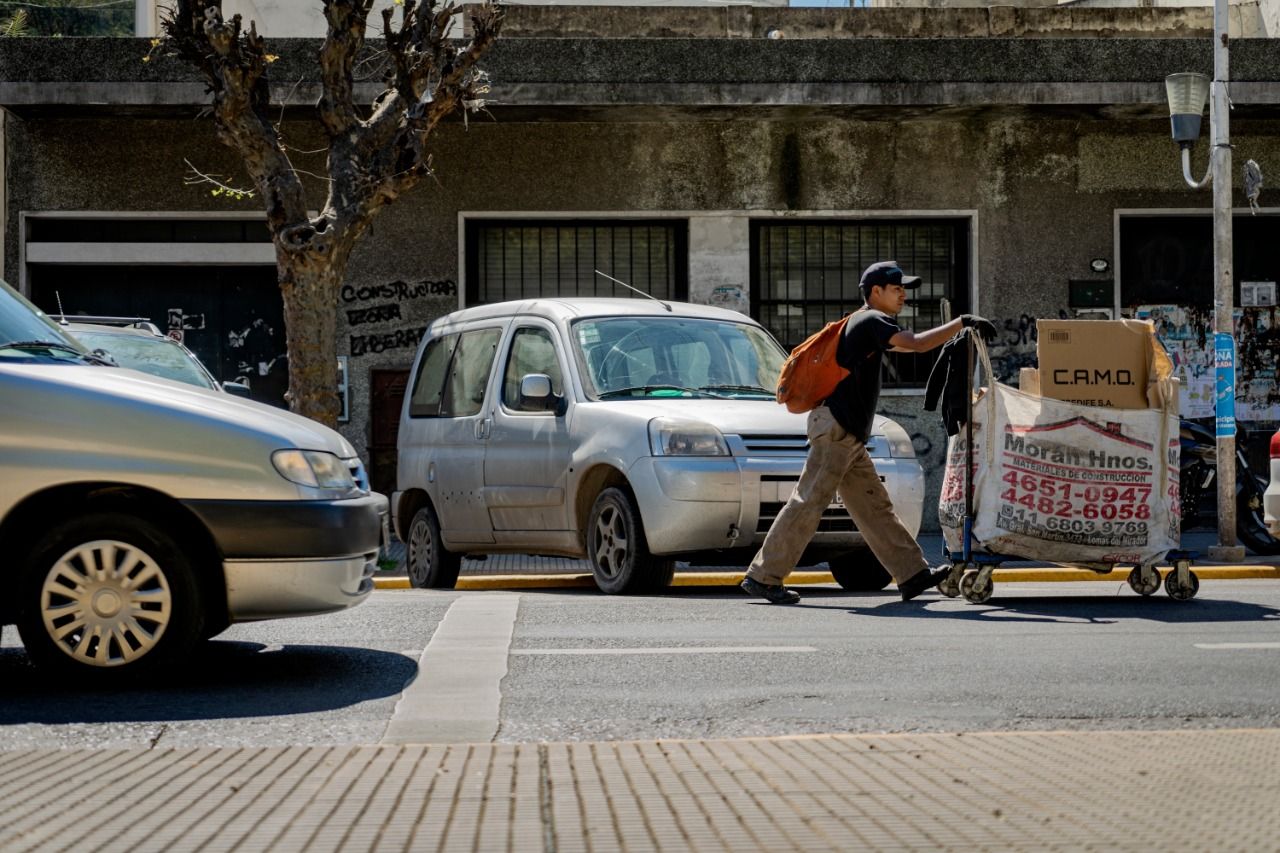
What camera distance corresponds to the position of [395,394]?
725 inches

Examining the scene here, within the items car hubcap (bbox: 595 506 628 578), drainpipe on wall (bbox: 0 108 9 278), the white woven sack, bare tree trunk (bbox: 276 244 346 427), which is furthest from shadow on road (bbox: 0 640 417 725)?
drainpipe on wall (bbox: 0 108 9 278)

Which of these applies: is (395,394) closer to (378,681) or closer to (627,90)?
(627,90)

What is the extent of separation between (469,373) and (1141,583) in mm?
4576

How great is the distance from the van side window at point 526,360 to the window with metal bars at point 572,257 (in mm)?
6775

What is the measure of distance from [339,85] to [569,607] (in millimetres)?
6438

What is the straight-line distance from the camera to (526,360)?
38.4 feet

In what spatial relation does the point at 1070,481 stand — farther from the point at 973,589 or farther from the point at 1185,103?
the point at 1185,103

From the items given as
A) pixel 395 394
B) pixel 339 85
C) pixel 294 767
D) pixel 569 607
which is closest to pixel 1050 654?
pixel 569 607

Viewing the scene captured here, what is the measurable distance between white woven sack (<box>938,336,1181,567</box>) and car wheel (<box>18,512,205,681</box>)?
449 centimetres

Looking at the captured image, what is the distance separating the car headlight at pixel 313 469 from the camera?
6.97 m

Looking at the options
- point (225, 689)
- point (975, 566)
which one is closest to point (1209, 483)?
point (975, 566)

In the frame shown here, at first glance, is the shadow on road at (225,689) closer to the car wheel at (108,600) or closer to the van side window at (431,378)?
the car wheel at (108,600)

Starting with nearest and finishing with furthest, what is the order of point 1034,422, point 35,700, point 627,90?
point 35,700 < point 1034,422 < point 627,90

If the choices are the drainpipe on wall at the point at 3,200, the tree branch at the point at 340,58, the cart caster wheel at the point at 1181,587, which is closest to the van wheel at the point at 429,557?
the tree branch at the point at 340,58
